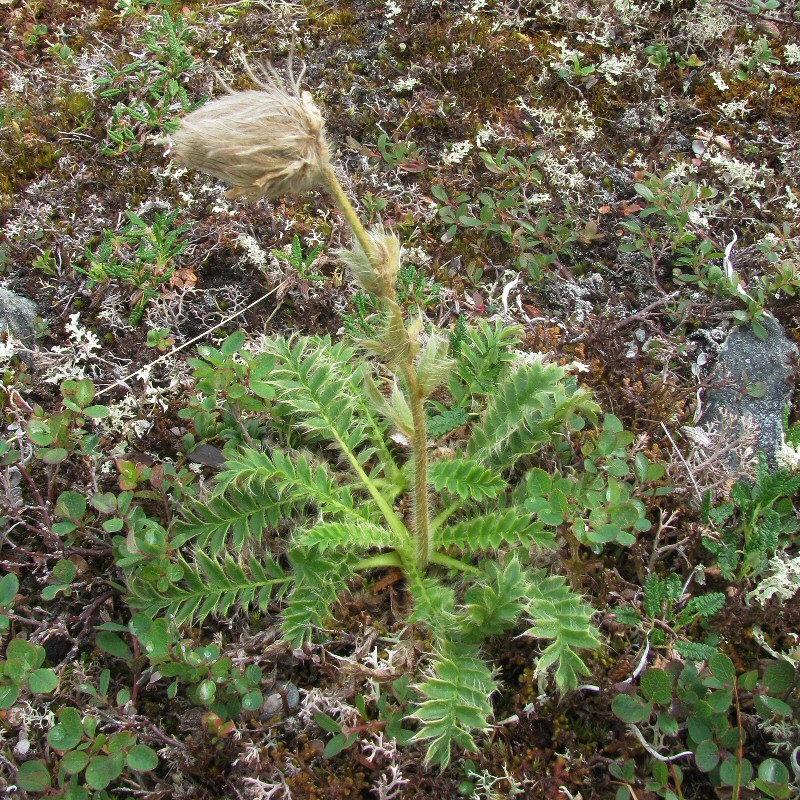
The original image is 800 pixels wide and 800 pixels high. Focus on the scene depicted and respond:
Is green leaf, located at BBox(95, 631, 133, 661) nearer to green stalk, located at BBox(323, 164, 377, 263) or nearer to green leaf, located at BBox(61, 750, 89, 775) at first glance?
green leaf, located at BBox(61, 750, 89, 775)

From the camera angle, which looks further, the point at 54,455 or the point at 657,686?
the point at 54,455

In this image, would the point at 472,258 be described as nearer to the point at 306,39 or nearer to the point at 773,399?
the point at 773,399

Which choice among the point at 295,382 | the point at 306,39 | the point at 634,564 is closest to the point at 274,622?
the point at 295,382

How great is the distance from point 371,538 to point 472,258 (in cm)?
154

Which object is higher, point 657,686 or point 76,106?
point 76,106

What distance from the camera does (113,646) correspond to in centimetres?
223

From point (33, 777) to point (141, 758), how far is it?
285 mm

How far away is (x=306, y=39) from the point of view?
156 inches

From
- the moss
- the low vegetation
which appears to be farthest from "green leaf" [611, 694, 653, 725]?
the moss

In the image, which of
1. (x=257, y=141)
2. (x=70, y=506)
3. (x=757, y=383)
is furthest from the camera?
(x=757, y=383)

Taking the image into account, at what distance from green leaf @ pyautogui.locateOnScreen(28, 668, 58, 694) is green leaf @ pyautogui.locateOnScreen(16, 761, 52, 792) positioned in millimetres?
191

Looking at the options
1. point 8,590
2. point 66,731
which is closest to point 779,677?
point 66,731

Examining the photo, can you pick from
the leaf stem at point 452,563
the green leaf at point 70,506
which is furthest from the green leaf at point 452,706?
the green leaf at point 70,506

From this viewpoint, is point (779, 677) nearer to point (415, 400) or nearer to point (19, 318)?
point (415, 400)
